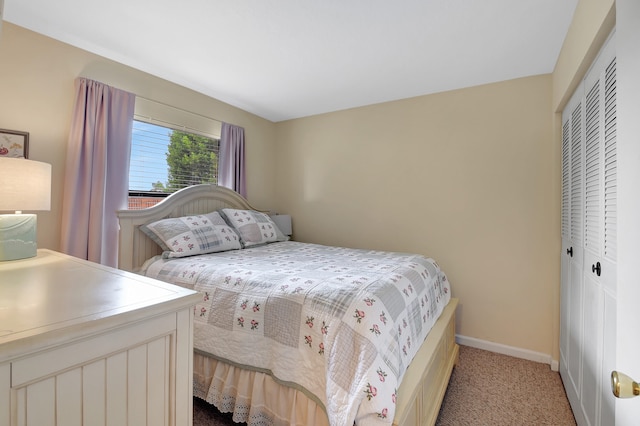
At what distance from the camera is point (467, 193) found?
280 cm

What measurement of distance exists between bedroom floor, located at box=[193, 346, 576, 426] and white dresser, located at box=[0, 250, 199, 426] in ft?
3.52

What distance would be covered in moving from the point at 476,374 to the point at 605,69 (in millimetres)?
2101

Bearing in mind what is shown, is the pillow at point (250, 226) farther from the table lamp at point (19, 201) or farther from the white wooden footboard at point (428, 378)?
the white wooden footboard at point (428, 378)

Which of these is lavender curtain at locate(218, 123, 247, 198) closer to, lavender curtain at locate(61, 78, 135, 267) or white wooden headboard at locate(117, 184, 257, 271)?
white wooden headboard at locate(117, 184, 257, 271)

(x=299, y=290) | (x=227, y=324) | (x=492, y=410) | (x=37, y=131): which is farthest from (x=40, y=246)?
(x=492, y=410)

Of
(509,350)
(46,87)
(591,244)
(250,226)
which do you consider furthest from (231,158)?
(509,350)

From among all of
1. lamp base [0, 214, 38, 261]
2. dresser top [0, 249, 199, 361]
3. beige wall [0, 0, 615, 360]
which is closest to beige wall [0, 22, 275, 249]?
beige wall [0, 0, 615, 360]

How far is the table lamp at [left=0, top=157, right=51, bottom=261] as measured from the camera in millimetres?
1422

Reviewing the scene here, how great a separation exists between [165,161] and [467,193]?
290 centimetres

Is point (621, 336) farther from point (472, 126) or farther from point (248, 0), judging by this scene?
point (472, 126)

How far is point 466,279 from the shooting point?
280 cm

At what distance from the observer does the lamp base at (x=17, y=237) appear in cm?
140

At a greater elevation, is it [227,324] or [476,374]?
[227,324]

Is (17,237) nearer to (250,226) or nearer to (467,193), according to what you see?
(250,226)
